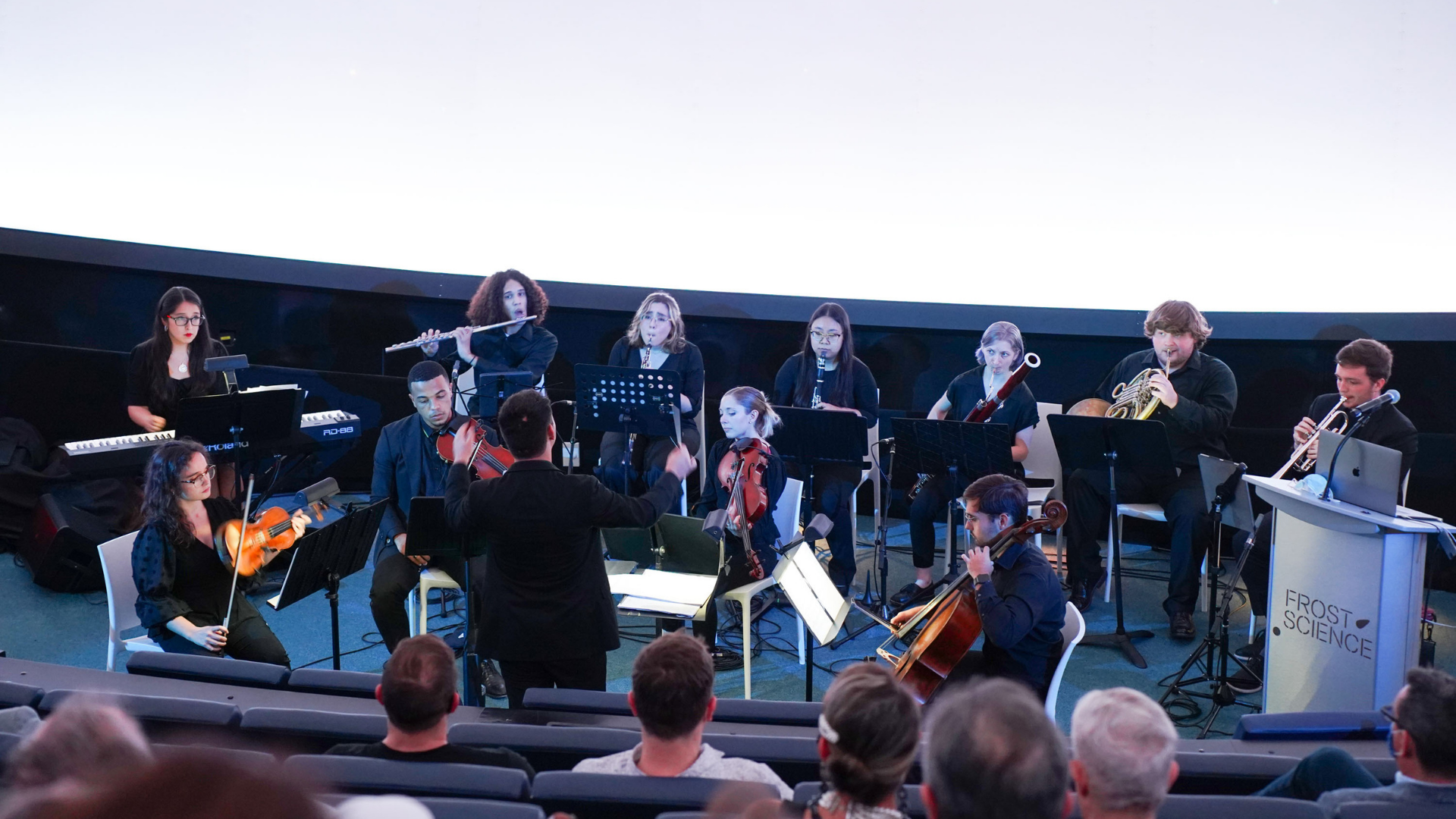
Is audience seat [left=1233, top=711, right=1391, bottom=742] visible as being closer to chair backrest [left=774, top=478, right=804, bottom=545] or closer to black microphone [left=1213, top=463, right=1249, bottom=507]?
black microphone [left=1213, top=463, right=1249, bottom=507]

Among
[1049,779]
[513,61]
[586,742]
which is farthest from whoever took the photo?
[513,61]

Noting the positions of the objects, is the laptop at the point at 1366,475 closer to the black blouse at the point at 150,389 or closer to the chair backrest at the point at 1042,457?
the chair backrest at the point at 1042,457

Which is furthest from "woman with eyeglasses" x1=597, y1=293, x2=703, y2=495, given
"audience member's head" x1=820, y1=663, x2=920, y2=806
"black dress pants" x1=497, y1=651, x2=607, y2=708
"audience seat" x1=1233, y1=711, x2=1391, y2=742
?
"audience member's head" x1=820, y1=663, x2=920, y2=806

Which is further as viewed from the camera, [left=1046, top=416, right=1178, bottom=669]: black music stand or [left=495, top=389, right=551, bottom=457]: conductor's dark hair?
[left=1046, top=416, right=1178, bottom=669]: black music stand

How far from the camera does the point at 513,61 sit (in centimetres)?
701

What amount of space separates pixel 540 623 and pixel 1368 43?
580 centimetres

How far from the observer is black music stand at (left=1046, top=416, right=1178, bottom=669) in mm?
4496

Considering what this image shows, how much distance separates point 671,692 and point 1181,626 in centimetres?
356

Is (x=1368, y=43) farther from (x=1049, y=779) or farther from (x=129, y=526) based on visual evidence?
(x=129, y=526)

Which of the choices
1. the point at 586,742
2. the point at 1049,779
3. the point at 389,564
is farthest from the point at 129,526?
the point at 1049,779

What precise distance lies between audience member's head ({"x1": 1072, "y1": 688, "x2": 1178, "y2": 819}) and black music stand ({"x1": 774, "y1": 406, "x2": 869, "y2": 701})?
116 inches

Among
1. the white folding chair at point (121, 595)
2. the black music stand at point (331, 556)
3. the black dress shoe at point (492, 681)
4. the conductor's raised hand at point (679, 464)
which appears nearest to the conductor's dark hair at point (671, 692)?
the conductor's raised hand at point (679, 464)

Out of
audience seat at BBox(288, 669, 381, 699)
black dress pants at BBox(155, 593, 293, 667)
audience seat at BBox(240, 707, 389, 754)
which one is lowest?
black dress pants at BBox(155, 593, 293, 667)

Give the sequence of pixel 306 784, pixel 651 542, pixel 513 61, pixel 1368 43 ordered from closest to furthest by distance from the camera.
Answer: pixel 306 784, pixel 651 542, pixel 1368 43, pixel 513 61
